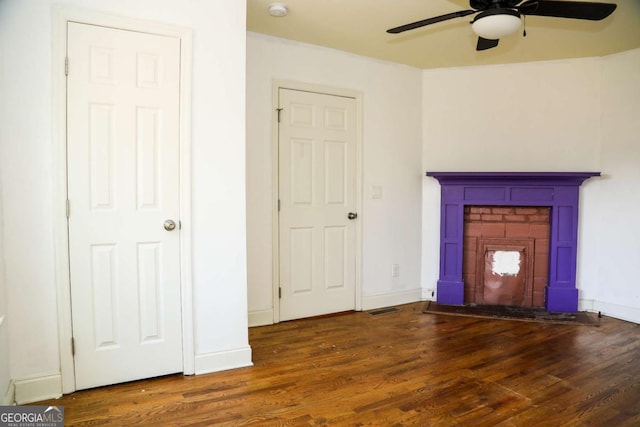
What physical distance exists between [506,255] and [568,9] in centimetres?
251

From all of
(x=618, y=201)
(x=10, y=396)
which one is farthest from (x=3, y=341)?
(x=618, y=201)

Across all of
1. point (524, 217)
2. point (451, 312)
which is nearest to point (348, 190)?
point (451, 312)

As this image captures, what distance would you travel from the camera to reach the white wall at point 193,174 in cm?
211

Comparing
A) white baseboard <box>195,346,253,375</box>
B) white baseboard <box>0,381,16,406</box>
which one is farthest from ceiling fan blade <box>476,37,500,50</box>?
white baseboard <box>0,381,16,406</box>

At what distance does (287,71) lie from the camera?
11.6 feet

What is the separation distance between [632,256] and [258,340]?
346 cm

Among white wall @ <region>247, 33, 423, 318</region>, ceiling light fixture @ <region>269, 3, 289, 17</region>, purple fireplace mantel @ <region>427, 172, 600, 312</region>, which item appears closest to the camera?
ceiling light fixture @ <region>269, 3, 289, 17</region>

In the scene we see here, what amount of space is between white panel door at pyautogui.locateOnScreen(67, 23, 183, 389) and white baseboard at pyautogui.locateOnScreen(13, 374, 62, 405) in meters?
0.11

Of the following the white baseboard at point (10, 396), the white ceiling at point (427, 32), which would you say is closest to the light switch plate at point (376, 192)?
the white ceiling at point (427, 32)

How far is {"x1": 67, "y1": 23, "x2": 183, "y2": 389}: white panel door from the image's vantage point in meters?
2.25

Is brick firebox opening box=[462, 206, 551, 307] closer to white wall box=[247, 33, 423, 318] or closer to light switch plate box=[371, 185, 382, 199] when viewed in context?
white wall box=[247, 33, 423, 318]

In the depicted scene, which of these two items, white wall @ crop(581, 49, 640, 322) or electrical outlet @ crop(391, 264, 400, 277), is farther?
electrical outlet @ crop(391, 264, 400, 277)

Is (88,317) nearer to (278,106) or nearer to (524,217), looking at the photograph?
(278,106)

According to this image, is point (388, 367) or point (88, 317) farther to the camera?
point (388, 367)
